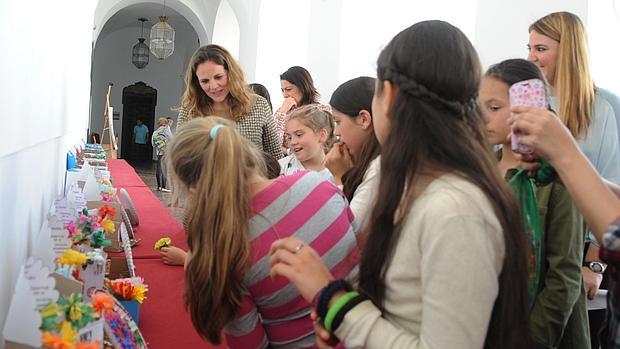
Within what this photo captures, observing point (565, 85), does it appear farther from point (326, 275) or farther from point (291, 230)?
point (326, 275)

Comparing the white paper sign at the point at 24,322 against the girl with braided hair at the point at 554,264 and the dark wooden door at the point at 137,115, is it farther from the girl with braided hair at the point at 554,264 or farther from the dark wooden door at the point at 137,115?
the dark wooden door at the point at 137,115

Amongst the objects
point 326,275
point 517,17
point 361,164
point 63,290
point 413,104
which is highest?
point 517,17

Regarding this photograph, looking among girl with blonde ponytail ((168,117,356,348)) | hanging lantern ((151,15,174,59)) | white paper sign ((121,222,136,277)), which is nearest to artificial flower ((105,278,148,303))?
white paper sign ((121,222,136,277))

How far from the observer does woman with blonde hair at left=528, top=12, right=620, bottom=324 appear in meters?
2.28

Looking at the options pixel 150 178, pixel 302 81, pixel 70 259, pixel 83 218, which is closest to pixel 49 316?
pixel 70 259

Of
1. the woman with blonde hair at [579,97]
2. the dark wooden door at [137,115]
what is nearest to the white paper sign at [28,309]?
the woman with blonde hair at [579,97]

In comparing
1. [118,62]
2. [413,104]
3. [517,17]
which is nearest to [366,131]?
[413,104]

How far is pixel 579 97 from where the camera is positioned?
2.29 meters

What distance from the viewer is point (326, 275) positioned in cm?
125

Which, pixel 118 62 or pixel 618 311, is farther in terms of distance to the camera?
pixel 118 62

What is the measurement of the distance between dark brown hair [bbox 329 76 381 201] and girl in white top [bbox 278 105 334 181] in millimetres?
828

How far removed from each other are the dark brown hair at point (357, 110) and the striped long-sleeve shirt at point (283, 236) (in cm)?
54

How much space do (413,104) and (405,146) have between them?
0.28 ft

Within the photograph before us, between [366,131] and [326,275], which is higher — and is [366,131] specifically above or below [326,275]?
above
